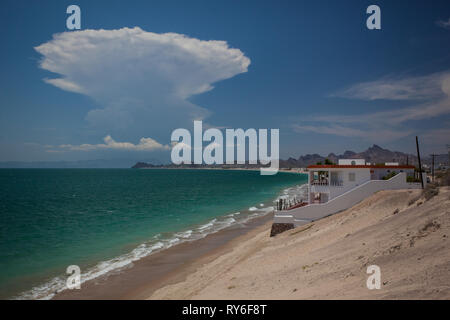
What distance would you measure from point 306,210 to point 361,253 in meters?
12.0

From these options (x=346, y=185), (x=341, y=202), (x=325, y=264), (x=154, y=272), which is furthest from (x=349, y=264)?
(x=346, y=185)

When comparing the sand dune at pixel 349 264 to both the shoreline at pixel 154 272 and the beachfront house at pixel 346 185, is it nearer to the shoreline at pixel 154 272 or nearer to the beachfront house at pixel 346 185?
the shoreline at pixel 154 272

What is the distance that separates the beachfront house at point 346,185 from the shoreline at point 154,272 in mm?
6364

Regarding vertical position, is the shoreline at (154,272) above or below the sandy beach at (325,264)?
below

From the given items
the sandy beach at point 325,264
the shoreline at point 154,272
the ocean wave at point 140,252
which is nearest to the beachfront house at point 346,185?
the sandy beach at point 325,264

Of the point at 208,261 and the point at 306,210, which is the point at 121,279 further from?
the point at 306,210

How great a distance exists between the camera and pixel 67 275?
1777cm

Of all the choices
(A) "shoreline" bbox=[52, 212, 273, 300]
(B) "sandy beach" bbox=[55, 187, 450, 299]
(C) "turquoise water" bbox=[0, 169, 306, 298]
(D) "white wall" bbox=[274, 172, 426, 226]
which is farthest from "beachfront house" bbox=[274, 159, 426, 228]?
(C) "turquoise water" bbox=[0, 169, 306, 298]

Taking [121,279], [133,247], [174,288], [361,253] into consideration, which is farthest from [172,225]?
[361,253]

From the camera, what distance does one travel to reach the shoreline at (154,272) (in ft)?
48.7

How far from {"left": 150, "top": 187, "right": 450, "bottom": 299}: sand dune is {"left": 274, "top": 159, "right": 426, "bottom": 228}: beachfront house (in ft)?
13.0

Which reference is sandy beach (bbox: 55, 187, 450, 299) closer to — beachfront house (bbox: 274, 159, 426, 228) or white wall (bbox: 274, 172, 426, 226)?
white wall (bbox: 274, 172, 426, 226)

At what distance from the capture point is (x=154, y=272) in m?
18.1

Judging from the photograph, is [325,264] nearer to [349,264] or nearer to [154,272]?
[349,264]
